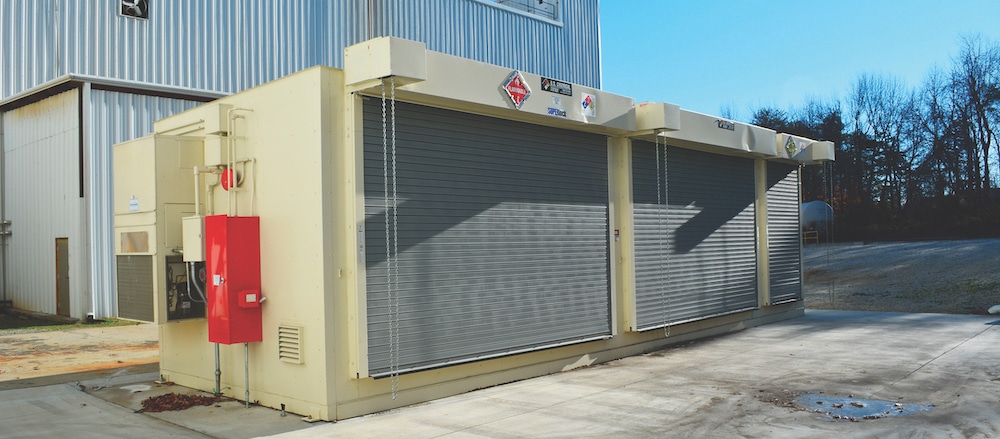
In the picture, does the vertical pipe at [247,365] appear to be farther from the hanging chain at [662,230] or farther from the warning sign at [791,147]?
the warning sign at [791,147]

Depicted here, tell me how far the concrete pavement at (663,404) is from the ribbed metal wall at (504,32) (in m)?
14.0

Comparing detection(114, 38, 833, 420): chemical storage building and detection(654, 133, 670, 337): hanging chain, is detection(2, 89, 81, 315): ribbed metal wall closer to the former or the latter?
detection(114, 38, 833, 420): chemical storage building

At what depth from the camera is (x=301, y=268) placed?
263 inches

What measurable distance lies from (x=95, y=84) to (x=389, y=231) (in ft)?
40.3

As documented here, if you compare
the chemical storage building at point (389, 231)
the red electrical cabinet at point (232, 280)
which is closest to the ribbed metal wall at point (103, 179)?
the chemical storage building at point (389, 231)

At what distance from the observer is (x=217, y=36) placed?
1773cm

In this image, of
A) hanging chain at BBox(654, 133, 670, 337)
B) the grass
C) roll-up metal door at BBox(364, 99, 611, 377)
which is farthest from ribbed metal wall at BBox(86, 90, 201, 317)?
hanging chain at BBox(654, 133, 670, 337)

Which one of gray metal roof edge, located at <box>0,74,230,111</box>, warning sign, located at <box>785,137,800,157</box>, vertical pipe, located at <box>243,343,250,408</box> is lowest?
vertical pipe, located at <box>243,343,250,408</box>

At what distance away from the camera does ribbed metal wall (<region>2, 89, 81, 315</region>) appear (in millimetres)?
16078

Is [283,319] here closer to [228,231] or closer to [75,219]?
[228,231]

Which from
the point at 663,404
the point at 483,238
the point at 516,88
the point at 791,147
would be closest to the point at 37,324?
the point at 483,238

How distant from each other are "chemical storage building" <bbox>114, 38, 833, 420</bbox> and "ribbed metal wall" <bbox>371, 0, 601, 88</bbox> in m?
12.6

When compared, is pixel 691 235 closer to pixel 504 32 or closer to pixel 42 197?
pixel 504 32

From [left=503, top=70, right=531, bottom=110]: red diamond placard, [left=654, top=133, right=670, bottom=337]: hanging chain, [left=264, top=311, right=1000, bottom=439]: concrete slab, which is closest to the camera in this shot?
[left=264, top=311, right=1000, bottom=439]: concrete slab
